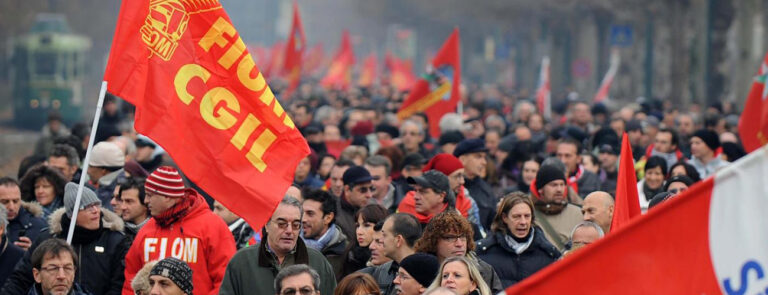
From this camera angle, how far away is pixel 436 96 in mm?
18250

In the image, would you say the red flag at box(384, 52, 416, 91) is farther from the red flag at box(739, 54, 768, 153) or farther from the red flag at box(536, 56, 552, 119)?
the red flag at box(739, 54, 768, 153)

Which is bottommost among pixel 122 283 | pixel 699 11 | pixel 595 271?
pixel 122 283

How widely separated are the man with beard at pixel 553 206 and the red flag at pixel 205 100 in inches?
107

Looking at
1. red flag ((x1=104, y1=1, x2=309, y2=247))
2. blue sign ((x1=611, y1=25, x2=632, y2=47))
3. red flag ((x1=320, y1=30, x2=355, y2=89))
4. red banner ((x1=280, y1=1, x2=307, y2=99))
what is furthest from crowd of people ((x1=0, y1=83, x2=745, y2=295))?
red flag ((x1=320, y1=30, x2=355, y2=89))

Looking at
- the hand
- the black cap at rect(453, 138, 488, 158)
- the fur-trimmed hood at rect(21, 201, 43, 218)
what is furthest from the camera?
the black cap at rect(453, 138, 488, 158)

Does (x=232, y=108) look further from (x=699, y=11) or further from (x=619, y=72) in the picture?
(x=619, y=72)

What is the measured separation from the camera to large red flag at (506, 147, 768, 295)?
3.37 m

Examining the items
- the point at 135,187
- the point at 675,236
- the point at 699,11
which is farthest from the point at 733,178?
the point at 699,11

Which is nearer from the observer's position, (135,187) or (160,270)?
(160,270)

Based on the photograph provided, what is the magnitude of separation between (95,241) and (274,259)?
1.50m

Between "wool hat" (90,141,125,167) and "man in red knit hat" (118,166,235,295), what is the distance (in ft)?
10.9

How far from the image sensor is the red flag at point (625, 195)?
656cm

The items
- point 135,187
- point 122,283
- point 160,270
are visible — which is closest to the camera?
point 160,270

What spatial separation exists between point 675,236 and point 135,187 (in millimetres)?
6007
